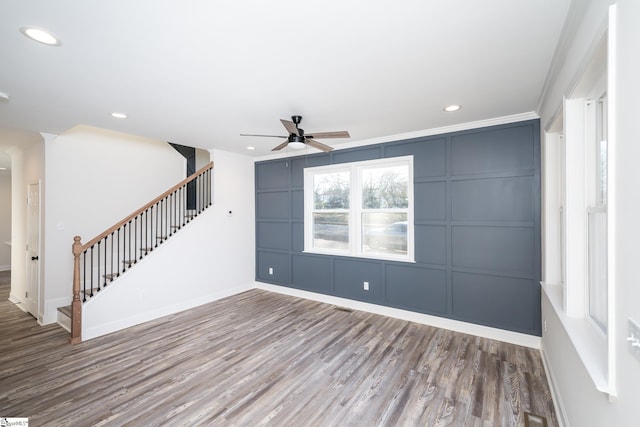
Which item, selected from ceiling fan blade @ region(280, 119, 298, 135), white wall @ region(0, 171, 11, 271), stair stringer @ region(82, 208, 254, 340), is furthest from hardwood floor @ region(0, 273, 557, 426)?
white wall @ region(0, 171, 11, 271)

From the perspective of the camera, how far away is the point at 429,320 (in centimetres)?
397

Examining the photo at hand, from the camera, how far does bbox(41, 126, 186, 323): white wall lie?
4172 mm

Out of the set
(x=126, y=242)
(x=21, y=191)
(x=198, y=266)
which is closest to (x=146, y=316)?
(x=198, y=266)

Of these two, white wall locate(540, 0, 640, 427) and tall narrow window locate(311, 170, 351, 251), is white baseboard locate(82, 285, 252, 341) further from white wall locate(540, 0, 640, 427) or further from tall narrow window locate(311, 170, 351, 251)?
white wall locate(540, 0, 640, 427)

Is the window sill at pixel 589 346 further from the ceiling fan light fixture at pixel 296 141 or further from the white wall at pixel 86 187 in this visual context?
the white wall at pixel 86 187

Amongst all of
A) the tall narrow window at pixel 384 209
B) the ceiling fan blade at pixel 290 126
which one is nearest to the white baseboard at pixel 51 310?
the ceiling fan blade at pixel 290 126

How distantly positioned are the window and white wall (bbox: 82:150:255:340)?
1.40 m

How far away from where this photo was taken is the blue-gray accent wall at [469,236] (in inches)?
130

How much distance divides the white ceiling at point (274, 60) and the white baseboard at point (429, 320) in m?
2.65

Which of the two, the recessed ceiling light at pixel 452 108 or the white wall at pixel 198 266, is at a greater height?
the recessed ceiling light at pixel 452 108

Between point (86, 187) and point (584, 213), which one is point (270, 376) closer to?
point (584, 213)

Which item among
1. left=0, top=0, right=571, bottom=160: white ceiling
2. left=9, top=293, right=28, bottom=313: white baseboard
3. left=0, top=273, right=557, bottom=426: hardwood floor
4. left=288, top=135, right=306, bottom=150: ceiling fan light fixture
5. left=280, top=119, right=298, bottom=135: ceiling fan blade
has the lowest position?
left=0, top=273, right=557, bottom=426: hardwood floor
